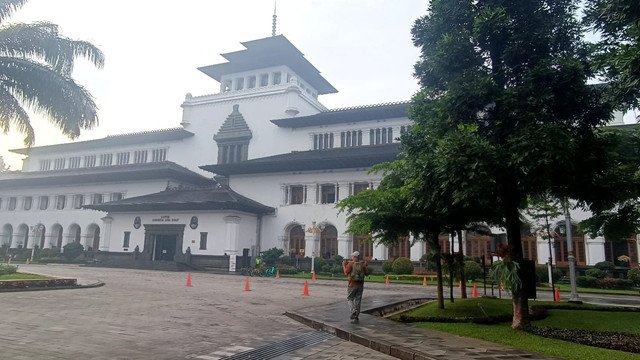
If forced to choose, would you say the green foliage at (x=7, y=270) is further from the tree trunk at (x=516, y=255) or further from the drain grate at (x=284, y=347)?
the tree trunk at (x=516, y=255)

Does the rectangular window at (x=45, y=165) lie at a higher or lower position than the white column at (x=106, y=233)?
higher

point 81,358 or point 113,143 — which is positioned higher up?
point 113,143

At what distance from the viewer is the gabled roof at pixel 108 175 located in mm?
43094

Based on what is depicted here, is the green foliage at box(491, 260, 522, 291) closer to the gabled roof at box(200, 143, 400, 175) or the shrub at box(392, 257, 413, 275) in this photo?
the shrub at box(392, 257, 413, 275)

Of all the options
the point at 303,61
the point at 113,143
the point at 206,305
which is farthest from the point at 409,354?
the point at 113,143

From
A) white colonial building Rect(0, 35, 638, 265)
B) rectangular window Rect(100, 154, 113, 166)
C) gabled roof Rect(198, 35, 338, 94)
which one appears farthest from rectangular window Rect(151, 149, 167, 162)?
gabled roof Rect(198, 35, 338, 94)

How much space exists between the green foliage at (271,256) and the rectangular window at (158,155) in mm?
20943

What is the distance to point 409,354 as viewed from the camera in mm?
7199

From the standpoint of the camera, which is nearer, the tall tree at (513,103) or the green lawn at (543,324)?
the green lawn at (543,324)

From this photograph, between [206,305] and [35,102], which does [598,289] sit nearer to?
[206,305]

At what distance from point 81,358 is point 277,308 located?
741cm

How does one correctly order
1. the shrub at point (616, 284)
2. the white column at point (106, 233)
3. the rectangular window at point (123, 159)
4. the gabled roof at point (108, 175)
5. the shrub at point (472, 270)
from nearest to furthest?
the shrub at point (616, 284)
the shrub at point (472, 270)
the white column at point (106, 233)
the gabled roof at point (108, 175)
the rectangular window at point (123, 159)

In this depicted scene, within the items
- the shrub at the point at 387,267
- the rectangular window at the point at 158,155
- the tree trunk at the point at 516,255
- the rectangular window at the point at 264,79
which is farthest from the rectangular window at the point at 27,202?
the tree trunk at the point at 516,255

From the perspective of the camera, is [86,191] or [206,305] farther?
[86,191]
